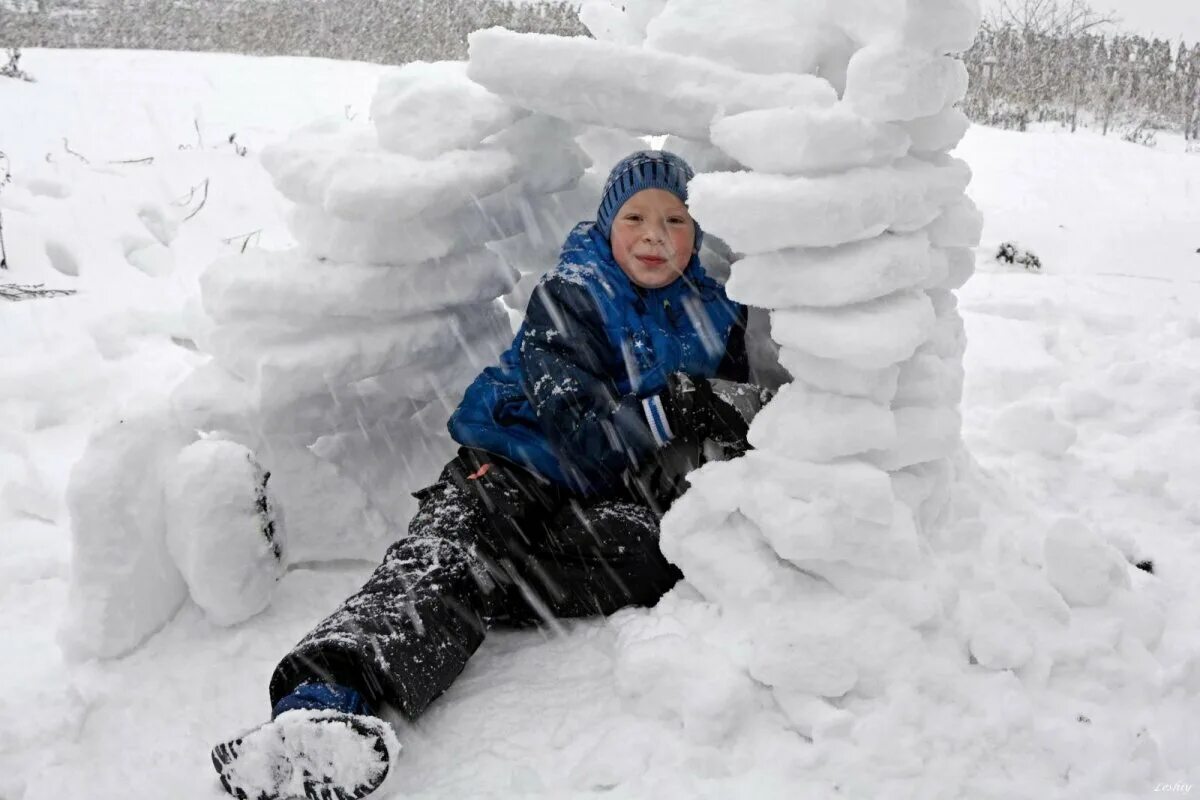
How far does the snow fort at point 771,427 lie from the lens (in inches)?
71.9

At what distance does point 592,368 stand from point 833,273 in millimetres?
757

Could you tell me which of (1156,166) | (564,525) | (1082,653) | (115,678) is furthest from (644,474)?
(1156,166)

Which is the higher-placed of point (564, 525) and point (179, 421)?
point (179, 421)

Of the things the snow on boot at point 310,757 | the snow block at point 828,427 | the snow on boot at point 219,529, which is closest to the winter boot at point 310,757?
the snow on boot at point 310,757

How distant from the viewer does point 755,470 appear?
207cm

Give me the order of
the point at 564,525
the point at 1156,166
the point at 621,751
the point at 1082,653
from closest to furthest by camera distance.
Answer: the point at 621,751 → the point at 1082,653 → the point at 564,525 → the point at 1156,166

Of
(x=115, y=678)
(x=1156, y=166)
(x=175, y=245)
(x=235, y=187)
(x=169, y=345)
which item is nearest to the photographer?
(x=115, y=678)

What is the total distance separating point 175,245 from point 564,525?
3.83 metres

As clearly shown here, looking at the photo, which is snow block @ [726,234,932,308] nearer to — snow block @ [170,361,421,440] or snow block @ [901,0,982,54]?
snow block @ [901,0,982,54]

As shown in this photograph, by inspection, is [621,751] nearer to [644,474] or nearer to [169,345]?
[644,474]

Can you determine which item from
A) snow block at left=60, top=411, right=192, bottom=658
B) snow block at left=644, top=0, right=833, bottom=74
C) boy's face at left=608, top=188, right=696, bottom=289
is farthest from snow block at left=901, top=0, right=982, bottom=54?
snow block at left=60, top=411, right=192, bottom=658

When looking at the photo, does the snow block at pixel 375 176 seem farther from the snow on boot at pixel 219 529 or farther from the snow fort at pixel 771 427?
the snow on boot at pixel 219 529

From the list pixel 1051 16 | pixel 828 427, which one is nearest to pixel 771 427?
pixel 828 427

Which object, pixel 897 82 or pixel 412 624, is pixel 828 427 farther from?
pixel 412 624
